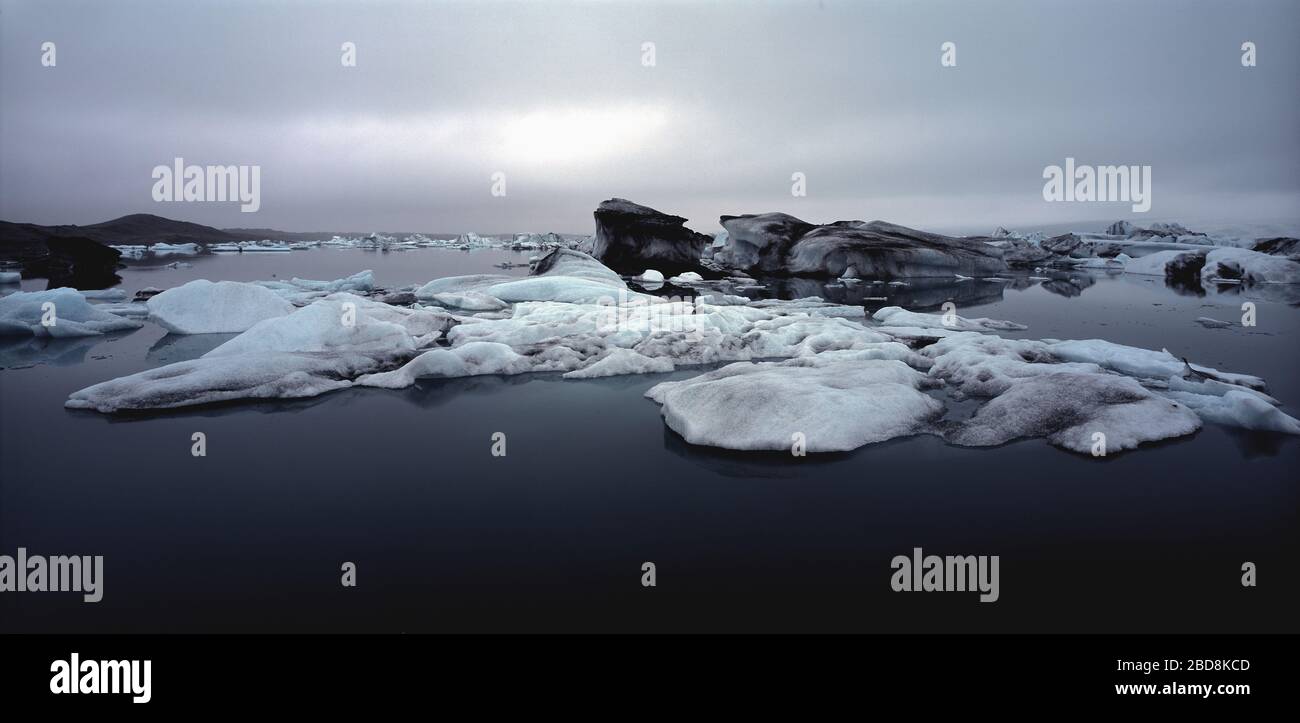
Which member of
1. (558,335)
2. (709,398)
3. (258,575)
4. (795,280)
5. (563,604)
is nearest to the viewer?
(563,604)

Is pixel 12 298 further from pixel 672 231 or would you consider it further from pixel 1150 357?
pixel 672 231

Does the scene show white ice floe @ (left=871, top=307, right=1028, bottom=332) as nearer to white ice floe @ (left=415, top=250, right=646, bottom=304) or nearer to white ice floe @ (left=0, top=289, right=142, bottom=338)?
white ice floe @ (left=415, top=250, right=646, bottom=304)

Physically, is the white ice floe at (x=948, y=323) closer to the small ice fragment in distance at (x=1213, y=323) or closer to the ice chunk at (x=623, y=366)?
the small ice fragment in distance at (x=1213, y=323)

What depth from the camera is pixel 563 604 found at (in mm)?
3568

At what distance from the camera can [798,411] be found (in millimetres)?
6020

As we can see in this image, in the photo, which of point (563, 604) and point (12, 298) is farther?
point (12, 298)

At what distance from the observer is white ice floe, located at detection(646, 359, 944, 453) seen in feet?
19.1

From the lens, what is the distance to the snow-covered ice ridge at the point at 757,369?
19.9 feet

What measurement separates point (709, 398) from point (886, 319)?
8.64m

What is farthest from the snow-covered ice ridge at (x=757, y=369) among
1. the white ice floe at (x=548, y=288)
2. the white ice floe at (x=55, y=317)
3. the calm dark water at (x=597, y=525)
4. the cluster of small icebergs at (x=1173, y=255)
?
the cluster of small icebergs at (x=1173, y=255)
